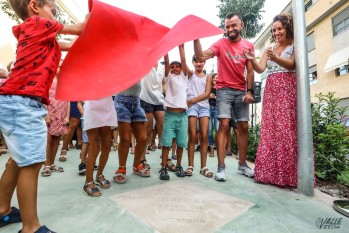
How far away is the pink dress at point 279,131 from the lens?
251 centimetres

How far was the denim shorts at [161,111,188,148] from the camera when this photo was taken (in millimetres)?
3086

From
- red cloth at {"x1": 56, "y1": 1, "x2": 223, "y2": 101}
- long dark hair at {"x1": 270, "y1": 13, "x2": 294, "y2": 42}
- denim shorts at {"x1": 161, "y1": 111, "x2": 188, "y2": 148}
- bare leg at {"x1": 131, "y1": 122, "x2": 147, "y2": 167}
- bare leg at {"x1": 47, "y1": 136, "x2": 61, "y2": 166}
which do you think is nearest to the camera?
red cloth at {"x1": 56, "y1": 1, "x2": 223, "y2": 101}

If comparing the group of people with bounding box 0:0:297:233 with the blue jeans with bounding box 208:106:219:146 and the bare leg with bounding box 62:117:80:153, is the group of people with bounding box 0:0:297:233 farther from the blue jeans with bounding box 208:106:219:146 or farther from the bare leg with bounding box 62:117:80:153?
the blue jeans with bounding box 208:106:219:146

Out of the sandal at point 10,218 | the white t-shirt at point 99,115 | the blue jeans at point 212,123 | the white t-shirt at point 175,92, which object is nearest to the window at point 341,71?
the blue jeans at point 212,123

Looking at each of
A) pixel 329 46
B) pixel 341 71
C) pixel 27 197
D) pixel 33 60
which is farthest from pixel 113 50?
pixel 329 46

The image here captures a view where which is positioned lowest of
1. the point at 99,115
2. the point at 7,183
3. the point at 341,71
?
the point at 7,183

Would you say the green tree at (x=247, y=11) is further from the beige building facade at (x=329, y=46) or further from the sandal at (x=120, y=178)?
the sandal at (x=120, y=178)

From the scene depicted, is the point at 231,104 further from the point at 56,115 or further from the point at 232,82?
the point at 56,115

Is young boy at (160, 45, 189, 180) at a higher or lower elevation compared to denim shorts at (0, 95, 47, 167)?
higher

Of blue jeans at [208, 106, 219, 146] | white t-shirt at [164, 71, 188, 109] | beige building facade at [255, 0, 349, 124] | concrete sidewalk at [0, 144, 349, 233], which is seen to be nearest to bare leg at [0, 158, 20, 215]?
concrete sidewalk at [0, 144, 349, 233]

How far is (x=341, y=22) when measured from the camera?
1455 cm

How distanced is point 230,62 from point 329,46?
1619 cm

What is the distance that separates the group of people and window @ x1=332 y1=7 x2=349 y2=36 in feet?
49.6

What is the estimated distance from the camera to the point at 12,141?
133 centimetres
